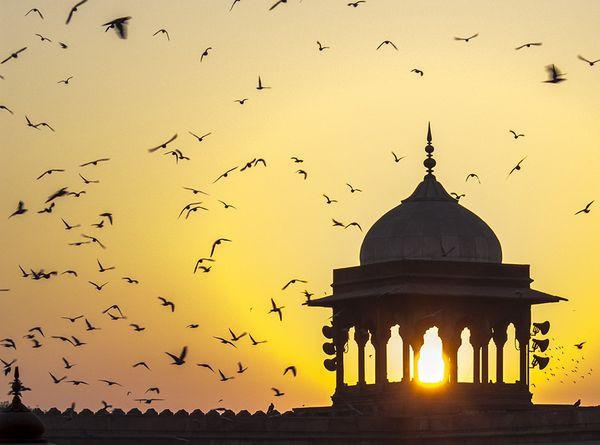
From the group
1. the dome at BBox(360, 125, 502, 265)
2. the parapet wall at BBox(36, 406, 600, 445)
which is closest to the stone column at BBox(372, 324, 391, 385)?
the parapet wall at BBox(36, 406, 600, 445)

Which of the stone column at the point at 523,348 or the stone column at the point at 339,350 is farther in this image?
the stone column at the point at 339,350

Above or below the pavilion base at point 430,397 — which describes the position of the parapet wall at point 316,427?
below

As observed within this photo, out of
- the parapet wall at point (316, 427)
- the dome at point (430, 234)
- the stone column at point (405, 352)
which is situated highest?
the dome at point (430, 234)

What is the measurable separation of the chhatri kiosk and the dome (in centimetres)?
4

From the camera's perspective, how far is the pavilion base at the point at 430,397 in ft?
274

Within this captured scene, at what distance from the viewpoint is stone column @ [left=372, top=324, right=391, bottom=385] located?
8581cm

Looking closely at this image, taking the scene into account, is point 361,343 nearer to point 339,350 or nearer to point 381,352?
point 339,350

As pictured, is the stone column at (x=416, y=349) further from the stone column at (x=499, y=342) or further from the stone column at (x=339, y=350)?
the stone column at (x=339, y=350)

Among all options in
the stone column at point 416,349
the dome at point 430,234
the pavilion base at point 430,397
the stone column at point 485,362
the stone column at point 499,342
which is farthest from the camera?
the stone column at point 499,342

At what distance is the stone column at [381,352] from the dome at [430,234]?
2670 millimetres

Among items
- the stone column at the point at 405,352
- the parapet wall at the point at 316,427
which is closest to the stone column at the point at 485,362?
the parapet wall at the point at 316,427

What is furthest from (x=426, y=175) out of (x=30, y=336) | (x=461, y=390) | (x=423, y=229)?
(x=30, y=336)

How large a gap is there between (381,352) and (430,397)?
3.16 m

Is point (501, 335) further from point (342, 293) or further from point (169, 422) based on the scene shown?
point (169, 422)
